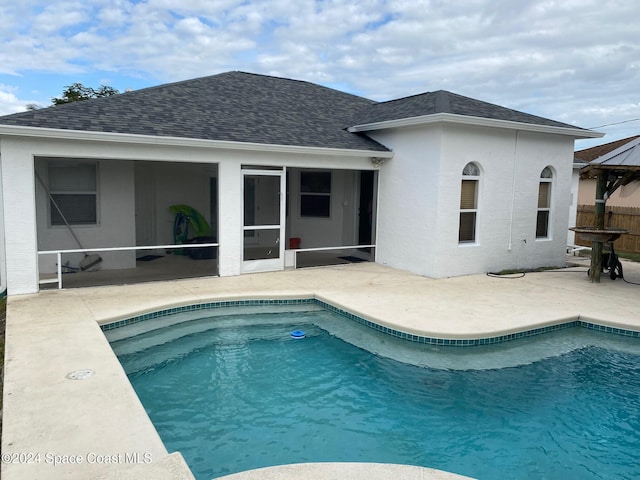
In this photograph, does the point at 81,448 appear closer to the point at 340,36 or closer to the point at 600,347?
the point at 600,347

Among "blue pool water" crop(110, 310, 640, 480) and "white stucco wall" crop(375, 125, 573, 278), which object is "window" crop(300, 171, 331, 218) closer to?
"white stucco wall" crop(375, 125, 573, 278)

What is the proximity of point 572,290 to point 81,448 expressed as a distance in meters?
9.73

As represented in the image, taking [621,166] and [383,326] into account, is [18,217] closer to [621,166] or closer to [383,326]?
[383,326]

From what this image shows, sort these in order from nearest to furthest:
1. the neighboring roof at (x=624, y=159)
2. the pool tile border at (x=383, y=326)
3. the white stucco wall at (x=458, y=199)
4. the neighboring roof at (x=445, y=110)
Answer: the pool tile border at (x=383, y=326), the neighboring roof at (x=624, y=159), the white stucco wall at (x=458, y=199), the neighboring roof at (x=445, y=110)

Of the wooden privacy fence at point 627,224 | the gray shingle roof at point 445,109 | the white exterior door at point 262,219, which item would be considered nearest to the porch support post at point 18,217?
the white exterior door at point 262,219

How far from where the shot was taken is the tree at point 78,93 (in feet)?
97.9

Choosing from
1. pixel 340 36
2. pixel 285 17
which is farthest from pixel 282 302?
pixel 340 36

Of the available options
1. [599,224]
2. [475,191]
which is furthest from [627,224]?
[475,191]

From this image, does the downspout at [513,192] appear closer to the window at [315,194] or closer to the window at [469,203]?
the window at [469,203]

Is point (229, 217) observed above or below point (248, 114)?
below

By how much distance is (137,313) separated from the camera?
766 cm

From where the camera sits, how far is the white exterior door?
35.6ft

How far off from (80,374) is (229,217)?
586cm

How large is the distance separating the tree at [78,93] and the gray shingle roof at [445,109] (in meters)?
23.0
